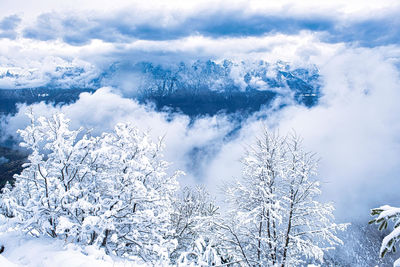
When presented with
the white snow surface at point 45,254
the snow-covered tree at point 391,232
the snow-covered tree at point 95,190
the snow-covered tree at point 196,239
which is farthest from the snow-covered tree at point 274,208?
the snow-covered tree at point 391,232

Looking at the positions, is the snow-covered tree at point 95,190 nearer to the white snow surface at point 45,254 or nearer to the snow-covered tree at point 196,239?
the white snow surface at point 45,254

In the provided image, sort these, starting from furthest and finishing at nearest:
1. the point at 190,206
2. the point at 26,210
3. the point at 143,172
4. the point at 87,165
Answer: the point at 190,206 → the point at 143,172 → the point at 87,165 → the point at 26,210

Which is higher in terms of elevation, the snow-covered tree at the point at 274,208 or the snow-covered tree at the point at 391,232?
the snow-covered tree at the point at 391,232

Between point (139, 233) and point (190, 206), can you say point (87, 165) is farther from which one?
point (190, 206)

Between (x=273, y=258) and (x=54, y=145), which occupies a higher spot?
(x=54, y=145)

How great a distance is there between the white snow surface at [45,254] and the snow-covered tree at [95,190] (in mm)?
484

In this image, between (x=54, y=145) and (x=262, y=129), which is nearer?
(x=54, y=145)

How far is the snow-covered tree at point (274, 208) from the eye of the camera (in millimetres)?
11039

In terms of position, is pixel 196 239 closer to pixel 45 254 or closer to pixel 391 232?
pixel 45 254

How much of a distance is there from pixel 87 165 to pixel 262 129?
8718mm

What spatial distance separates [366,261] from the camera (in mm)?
184750

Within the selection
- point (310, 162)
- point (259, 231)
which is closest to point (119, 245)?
point (259, 231)

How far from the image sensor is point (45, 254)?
7891 mm

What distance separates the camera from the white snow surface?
7148mm
